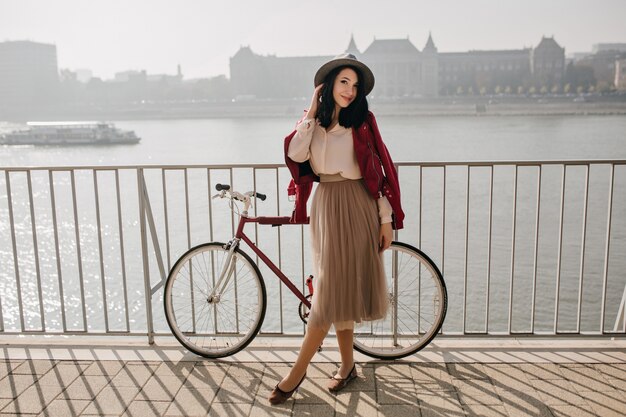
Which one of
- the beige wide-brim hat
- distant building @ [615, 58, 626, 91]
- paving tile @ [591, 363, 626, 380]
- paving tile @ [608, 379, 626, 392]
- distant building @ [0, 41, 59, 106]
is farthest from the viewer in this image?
distant building @ [0, 41, 59, 106]

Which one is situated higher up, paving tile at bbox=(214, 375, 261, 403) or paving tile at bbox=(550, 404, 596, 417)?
paving tile at bbox=(550, 404, 596, 417)

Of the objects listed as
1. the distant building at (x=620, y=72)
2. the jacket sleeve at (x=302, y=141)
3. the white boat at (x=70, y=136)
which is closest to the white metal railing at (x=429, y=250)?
the jacket sleeve at (x=302, y=141)

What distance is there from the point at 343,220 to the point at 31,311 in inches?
577

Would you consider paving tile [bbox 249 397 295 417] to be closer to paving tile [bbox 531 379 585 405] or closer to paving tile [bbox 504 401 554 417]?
paving tile [bbox 504 401 554 417]

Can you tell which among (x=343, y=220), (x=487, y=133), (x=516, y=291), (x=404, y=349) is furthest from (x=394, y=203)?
(x=487, y=133)

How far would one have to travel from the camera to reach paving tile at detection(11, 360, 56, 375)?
2879mm

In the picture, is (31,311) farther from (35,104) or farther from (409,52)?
(409,52)

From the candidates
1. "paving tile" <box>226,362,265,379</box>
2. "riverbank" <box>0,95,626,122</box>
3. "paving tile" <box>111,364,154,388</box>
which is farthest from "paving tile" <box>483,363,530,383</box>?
"riverbank" <box>0,95,626,122</box>

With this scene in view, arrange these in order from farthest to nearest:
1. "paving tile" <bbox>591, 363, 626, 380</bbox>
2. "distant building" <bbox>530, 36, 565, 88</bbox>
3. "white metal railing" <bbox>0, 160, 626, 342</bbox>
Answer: "distant building" <bbox>530, 36, 565, 88</bbox> < "white metal railing" <bbox>0, 160, 626, 342</bbox> < "paving tile" <bbox>591, 363, 626, 380</bbox>

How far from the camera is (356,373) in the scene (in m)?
2.77

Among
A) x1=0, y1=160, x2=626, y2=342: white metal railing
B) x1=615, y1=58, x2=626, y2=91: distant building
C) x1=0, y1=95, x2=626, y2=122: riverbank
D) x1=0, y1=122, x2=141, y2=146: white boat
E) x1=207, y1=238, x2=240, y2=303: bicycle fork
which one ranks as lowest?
x1=0, y1=160, x2=626, y2=342: white metal railing

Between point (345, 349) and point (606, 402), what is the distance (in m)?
1.05

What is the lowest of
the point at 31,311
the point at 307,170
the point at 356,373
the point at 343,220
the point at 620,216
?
the point at 31,311

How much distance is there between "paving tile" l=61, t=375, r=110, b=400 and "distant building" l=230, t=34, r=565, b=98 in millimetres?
86402
